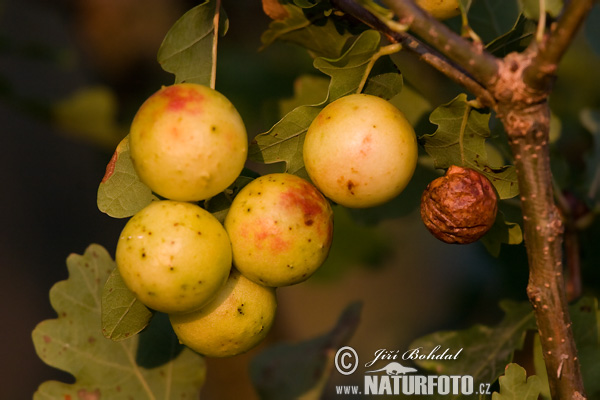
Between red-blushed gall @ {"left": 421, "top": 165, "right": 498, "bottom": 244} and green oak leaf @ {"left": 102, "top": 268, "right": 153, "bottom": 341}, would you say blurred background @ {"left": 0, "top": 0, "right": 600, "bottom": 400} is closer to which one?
red-blushed gall @ {"left": 421, "top": 165, "right": 498, "bottom": 244}

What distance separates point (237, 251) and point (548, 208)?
52cm

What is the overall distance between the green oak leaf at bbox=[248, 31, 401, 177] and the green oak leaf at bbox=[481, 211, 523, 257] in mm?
363

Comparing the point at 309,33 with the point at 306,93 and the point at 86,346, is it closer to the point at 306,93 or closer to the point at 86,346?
the point at 306,93

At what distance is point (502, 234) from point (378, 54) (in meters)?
0.49

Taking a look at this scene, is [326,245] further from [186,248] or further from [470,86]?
[470,86]

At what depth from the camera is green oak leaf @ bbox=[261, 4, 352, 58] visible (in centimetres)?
140

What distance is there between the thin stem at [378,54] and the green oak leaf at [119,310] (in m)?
0.56

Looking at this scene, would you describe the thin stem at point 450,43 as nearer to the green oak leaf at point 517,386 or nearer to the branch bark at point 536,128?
the branch bark at point 536,128

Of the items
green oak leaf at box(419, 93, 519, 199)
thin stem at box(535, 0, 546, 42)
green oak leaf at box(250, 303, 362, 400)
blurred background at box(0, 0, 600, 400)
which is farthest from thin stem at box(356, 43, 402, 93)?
blurred background at box(0, 0, 600, 400)

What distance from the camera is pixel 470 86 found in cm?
110

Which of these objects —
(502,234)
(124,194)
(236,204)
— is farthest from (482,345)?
(124,194)

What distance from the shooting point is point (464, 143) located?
50.3 inches

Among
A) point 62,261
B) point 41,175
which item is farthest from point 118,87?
point 62,261

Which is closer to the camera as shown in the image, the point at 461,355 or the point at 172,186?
the point at 172,186
